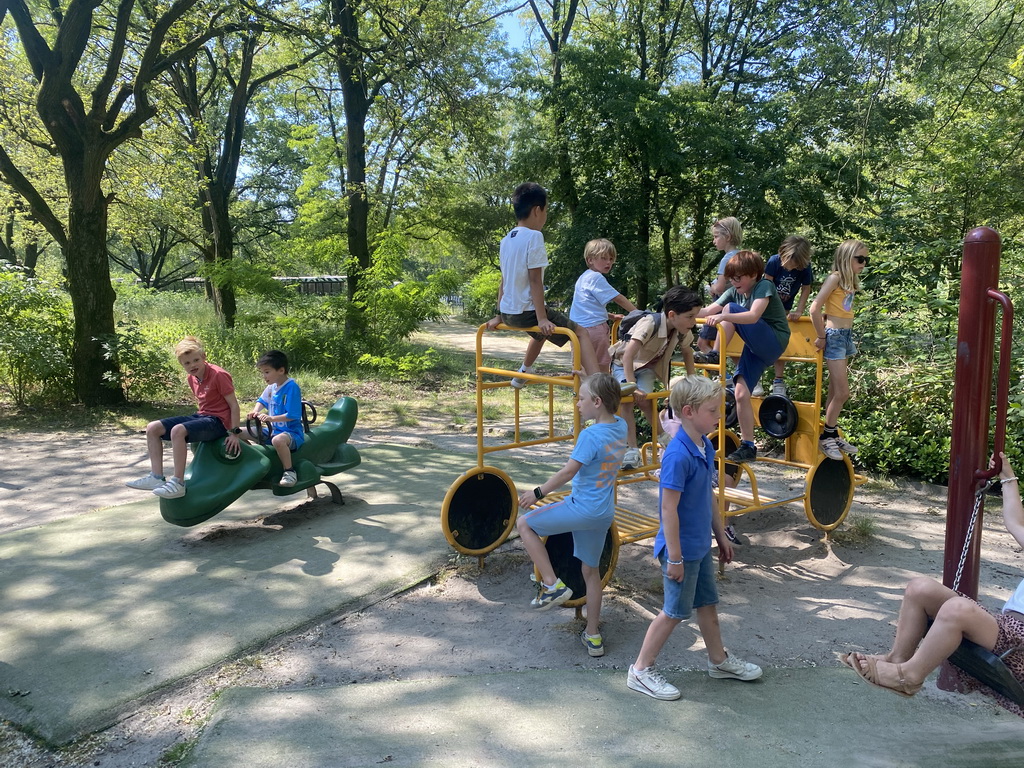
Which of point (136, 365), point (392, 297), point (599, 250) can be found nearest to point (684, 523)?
point (599, 250)

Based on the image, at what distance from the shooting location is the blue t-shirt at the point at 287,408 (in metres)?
5.41

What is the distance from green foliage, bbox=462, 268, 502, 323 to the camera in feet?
107

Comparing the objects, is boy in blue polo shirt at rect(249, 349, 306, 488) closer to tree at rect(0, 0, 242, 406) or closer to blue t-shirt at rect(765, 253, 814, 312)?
blue t-shirt at rect(765, 253, 814, 312)

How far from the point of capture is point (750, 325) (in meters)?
4.62

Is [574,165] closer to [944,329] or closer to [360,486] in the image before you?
[944,329]

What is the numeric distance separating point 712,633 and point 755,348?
2.13 metres

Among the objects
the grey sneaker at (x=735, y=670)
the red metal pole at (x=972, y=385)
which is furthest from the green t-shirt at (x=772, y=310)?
the grey sneaker at (x=735, y=670)

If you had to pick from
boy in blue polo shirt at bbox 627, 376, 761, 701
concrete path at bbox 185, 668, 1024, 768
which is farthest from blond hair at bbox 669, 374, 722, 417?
concrete path at bbox 185, 668, 1024, 768

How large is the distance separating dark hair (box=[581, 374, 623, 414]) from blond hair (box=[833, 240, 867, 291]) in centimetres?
231

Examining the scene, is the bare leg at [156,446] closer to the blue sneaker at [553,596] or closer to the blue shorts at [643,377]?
the blue sneaker at [553,596]

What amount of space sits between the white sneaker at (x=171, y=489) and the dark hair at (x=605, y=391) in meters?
2.83

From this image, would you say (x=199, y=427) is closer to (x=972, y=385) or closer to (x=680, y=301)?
(x=680, y=301)

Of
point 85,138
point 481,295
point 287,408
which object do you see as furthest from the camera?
point 481,295

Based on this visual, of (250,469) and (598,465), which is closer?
(598,465)
